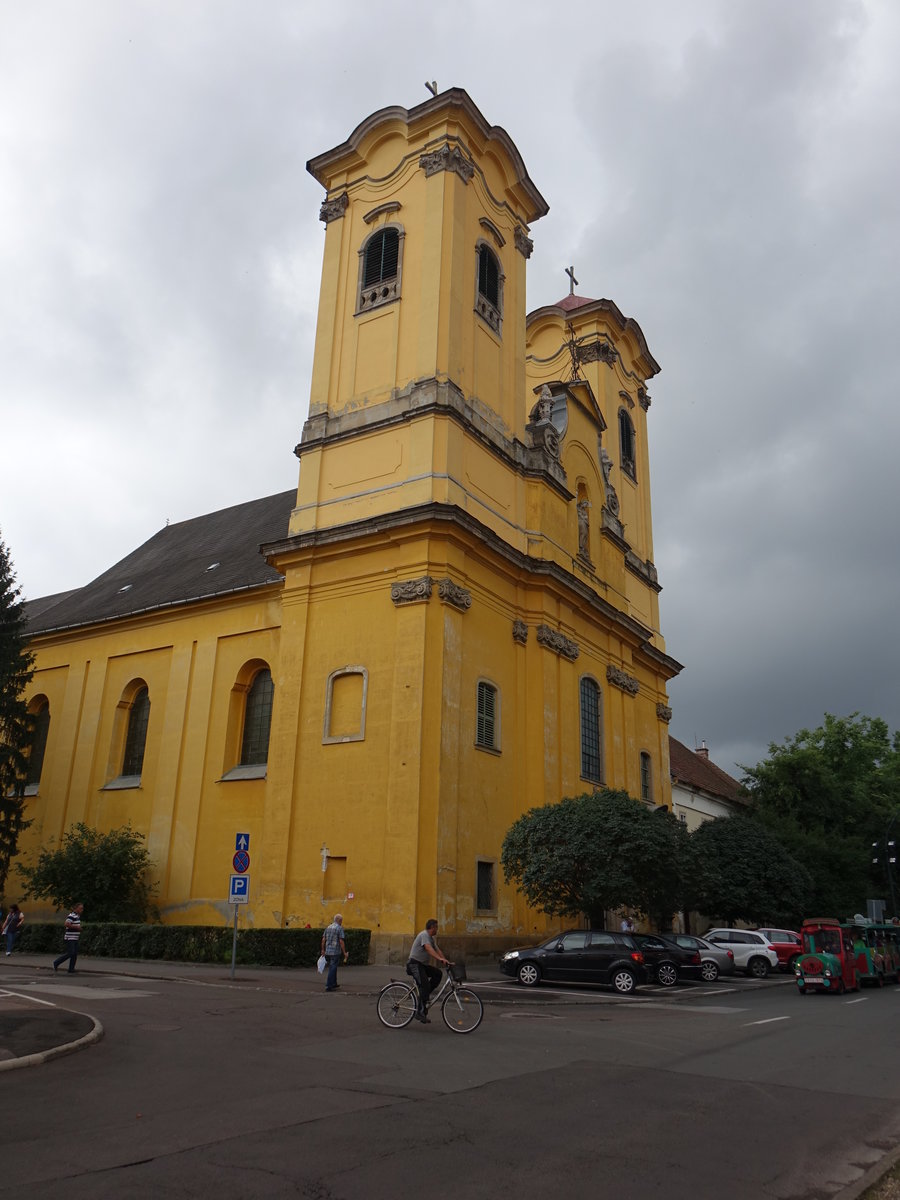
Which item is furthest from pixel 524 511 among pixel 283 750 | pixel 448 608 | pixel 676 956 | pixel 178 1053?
pixel 178 1053

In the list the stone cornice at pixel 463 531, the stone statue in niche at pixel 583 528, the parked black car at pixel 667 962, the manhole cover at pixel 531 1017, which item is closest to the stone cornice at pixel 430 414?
the stone statue in niche at pixel 583 528

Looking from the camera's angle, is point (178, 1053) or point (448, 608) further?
point (448, 608)

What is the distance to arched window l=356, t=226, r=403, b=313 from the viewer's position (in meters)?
29.2

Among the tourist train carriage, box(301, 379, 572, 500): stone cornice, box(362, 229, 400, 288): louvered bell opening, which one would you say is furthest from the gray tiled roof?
the tourist train carriage

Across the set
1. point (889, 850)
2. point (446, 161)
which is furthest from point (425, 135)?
point (889, 850)

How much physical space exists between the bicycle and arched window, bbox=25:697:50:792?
78.6 ft

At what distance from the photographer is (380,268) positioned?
98.0ft

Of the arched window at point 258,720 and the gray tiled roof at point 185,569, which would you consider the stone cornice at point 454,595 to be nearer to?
the gray tiled roof at point 185,569

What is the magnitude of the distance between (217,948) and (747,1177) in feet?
55.8

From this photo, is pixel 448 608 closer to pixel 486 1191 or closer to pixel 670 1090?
pixel 670 1090

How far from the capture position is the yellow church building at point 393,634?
23375 millimetres

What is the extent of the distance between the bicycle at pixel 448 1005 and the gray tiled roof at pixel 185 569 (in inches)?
688

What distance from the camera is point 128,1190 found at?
531 cm

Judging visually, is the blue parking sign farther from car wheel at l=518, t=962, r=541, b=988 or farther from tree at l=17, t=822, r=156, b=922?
tree at l=17, t=822, r=156, b=922
